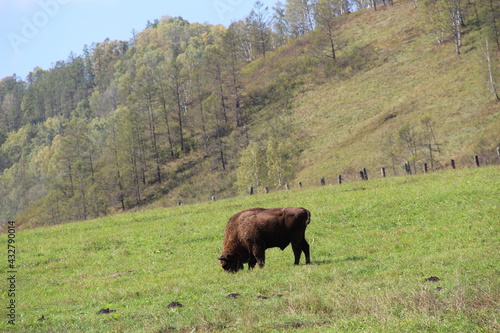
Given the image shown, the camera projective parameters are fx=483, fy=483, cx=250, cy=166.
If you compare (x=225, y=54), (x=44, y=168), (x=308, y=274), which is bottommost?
(x=308, y=274)

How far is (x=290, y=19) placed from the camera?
158750mm

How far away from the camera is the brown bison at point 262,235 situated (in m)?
17.1

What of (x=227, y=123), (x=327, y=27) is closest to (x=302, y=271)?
(x=227, y=123)

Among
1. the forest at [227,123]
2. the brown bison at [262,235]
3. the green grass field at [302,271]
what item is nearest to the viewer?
the green grass field at [302,271]

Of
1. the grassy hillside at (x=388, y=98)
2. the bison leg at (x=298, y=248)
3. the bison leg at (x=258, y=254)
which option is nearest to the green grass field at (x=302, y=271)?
the bison leg at (x=258, y=254)

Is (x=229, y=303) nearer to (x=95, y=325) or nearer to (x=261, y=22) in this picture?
(x=95, y=325)

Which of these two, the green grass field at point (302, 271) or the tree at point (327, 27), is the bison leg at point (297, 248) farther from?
the tree at point (327, 27)

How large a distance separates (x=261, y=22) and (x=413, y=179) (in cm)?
11570

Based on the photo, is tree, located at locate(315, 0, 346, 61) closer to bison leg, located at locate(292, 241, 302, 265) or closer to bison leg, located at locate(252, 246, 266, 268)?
bison leg, located at locate(292, 241, 302, 265)

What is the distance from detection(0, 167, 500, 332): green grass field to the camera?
10.5 m

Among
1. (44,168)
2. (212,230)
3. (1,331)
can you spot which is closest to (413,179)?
(212,230)

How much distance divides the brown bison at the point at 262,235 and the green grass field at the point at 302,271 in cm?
70

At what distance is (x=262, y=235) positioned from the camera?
56.7 ft

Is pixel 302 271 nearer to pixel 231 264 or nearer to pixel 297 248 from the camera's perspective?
pixel 297 248
